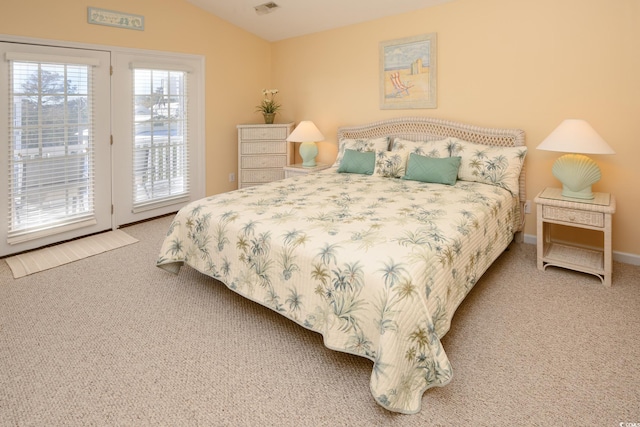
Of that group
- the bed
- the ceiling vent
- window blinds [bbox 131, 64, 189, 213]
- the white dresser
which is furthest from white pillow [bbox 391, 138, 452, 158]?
window blinds [bbox 131, 64, 189, 213]

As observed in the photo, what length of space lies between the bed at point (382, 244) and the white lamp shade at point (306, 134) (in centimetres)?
100

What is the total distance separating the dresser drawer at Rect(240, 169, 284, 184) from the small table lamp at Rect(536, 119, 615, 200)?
3.12 meters

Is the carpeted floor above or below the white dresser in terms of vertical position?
below

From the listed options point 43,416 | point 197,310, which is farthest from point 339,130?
point 43,416

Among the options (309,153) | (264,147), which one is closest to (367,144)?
(309,153)

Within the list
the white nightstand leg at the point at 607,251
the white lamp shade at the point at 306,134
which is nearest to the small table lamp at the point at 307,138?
the white lamp shade at the point at 306,134

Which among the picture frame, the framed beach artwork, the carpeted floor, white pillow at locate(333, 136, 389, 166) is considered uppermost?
the picture frame

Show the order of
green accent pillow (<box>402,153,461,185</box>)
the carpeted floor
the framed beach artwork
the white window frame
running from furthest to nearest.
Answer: the framed beach artwork, the white window frame, green accent pillow (<box>402,153,461,185</box>), the carpeted floor

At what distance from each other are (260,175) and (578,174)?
352cm

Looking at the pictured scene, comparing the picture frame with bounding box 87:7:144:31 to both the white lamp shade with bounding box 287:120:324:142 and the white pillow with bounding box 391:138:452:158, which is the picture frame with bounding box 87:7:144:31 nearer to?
the white lamp shade with bounding box 287:120:324:142

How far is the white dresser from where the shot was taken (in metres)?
4.94

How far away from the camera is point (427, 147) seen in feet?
12.0

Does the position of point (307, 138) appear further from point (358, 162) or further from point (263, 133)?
point (358, 162)

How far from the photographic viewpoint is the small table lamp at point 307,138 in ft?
14.9
